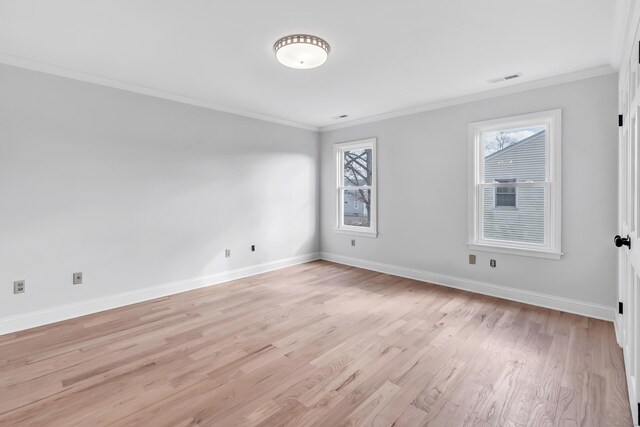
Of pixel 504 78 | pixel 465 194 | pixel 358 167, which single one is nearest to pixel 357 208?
pixel 358 167

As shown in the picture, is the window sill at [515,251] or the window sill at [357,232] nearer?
the window sill at [515,251]

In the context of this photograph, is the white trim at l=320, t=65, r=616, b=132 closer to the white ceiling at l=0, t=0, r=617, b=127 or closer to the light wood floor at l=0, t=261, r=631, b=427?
the white ceiling at l=0, t=0, r=617, b=127

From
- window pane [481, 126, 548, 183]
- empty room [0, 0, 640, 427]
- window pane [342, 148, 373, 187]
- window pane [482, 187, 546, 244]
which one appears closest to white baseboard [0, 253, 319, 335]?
empty room [0, 0, 640, 427]

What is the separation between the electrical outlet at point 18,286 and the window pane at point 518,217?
5.06 meters

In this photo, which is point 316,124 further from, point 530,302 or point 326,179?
point 530,302

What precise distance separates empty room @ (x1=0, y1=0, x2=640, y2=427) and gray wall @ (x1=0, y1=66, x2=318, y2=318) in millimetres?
22

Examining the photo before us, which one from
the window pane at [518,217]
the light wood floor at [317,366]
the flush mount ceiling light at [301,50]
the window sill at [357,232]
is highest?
the flush mount ceiling light at [301,50]

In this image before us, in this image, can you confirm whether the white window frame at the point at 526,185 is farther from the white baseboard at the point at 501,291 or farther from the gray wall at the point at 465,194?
the white baseboard at the point at 501,291

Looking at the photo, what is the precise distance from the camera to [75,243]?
3.28 meters

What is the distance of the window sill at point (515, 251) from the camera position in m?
3.45

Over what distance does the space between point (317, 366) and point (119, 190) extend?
2.92 meters

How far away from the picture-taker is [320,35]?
249 cm

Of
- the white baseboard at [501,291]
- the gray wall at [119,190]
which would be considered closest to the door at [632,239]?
the white baseboard at [501,291]

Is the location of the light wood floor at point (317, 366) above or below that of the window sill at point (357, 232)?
below
